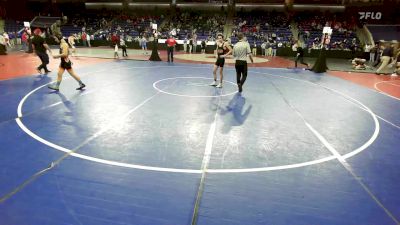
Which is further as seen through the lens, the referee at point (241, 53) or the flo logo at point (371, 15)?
the flo logo at point (371, 15)

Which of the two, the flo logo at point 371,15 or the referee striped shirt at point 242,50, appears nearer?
the referee striped shirt at point 242,50

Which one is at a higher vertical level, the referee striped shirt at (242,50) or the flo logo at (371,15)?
the flo logo at (371,15)

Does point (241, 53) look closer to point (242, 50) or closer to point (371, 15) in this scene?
point (242, 50)

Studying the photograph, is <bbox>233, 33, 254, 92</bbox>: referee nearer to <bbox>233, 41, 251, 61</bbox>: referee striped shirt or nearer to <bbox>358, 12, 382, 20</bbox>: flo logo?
<bbox>233, 41, 251, 61</bbox>: referee striped shirt

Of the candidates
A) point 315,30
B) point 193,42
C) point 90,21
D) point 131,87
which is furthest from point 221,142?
point 90,21

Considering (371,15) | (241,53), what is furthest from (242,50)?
(371,15)

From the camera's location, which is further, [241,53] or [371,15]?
[371,15]

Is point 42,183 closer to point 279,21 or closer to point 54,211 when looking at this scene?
point 54,211

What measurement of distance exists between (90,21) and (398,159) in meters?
40.3

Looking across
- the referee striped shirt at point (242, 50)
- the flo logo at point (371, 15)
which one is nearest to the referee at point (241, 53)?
the referee striped shirt at point (242, 50)

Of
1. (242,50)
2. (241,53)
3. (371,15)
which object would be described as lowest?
Answer: (241,53)

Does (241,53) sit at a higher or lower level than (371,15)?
lower

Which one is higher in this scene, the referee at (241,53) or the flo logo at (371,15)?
the flo logo at (371,15)

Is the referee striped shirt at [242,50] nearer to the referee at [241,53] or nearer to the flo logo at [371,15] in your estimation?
the referee at [241,53]
